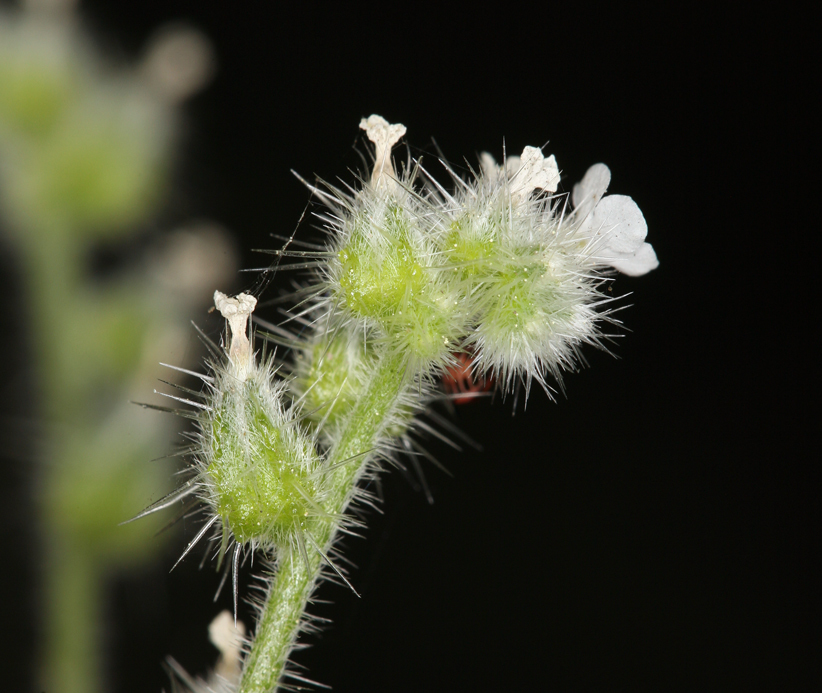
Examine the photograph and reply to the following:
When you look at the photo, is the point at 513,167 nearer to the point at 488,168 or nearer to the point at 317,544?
the point at 488,168

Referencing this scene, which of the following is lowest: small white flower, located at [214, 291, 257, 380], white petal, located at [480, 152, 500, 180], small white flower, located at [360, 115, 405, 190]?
small white flower, located at [214, 291, 257, 380]

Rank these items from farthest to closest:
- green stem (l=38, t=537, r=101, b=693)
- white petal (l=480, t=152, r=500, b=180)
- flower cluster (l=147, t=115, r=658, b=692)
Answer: green stem (l=38, t=537, r=101, b=693), white petal (l=480, t=152, r=500, b=180), flower cluster (l=147, t=115, r=658, b=692)

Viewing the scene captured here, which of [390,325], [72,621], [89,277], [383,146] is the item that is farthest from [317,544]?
[89,277]

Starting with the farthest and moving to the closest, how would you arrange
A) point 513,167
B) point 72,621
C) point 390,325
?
point 72,621
point 513,167
point 390,325

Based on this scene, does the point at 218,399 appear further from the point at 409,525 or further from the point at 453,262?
the point at 409,525

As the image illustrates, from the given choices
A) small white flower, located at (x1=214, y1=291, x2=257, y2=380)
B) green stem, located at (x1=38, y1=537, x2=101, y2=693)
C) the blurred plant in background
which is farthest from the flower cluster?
green stem, located at (x1=38, y1=537, x2=101, y2=693)

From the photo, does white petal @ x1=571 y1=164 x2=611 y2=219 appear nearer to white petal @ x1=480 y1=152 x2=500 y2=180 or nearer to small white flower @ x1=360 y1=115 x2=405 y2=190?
white petal @ x1=480 y1=152 x2=500 y2=180

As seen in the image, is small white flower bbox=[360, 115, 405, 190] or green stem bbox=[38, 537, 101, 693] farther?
green stem bbox=[38, 537, 101, 693]
